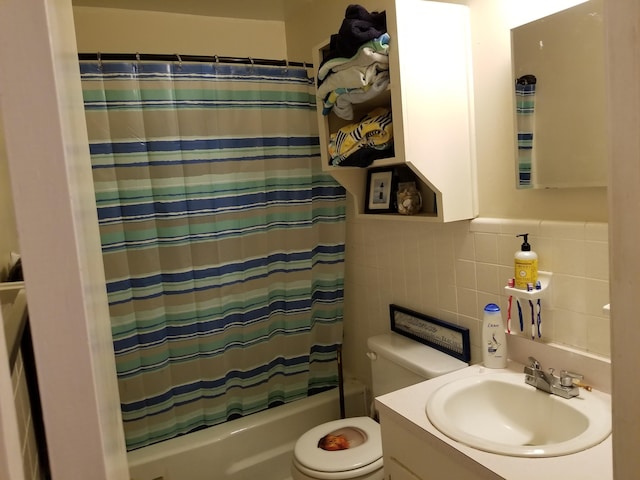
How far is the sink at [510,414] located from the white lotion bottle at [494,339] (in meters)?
0.05

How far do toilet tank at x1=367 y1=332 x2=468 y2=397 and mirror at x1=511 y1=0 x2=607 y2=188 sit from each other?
2.07 feet

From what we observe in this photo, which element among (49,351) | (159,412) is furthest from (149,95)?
(49,351)

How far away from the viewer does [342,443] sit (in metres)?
1.74

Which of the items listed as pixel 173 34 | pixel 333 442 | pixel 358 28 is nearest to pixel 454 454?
pixel 333 442

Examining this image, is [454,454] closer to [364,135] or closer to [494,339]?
[494,339]

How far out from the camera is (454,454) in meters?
1.09

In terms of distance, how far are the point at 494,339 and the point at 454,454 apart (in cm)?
46

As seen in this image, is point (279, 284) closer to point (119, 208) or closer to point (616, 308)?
point (119, 208)

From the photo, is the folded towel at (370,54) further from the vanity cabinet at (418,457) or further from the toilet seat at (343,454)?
the toilet seat at (343,454)

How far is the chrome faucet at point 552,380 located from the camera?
124cm

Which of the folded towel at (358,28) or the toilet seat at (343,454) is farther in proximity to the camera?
the toilet seat at (343,454)

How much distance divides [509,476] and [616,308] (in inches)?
23.8

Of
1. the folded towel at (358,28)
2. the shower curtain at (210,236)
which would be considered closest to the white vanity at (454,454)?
the shower curtain at (210,236)

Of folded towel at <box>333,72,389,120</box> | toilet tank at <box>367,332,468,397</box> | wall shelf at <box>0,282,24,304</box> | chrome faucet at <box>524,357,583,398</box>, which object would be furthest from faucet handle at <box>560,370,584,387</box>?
wall shelf at <box>0,282,24,304</box>
